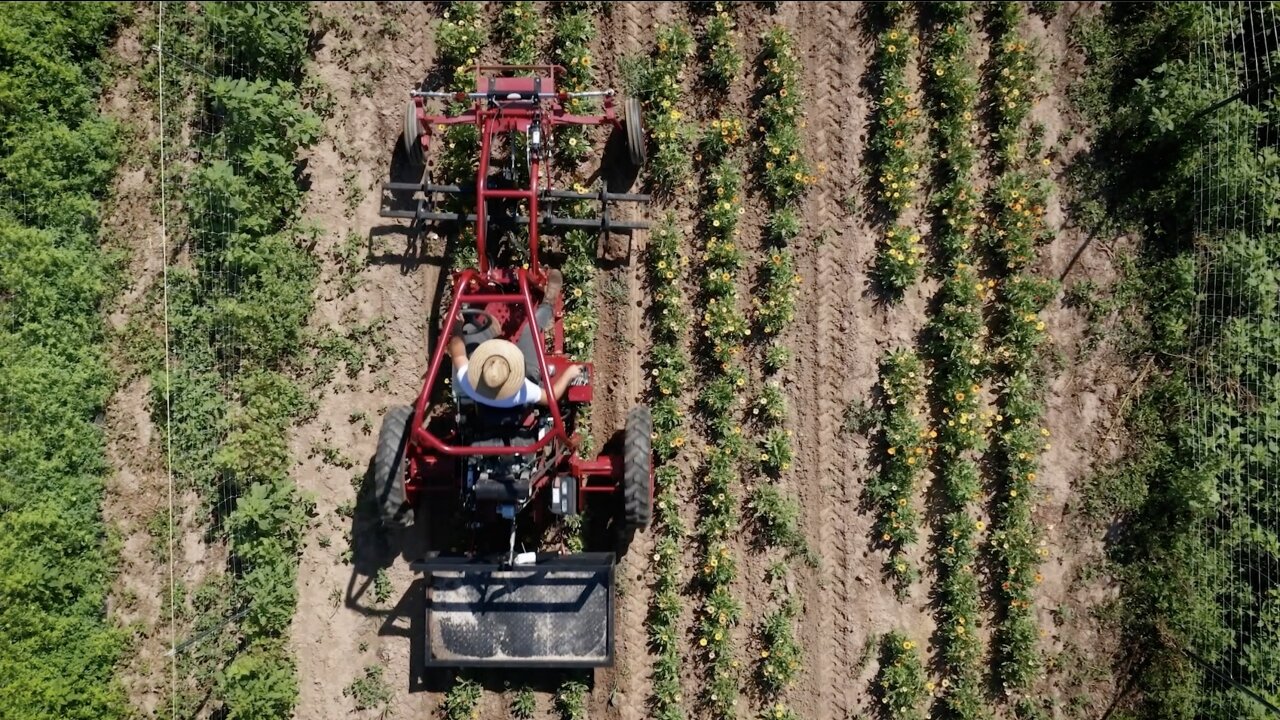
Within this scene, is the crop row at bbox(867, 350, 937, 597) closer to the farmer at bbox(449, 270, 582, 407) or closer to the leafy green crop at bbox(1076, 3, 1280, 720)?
the leafy green crop at bbox(1076, 3, 1280, 720)

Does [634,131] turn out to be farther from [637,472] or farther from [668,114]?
[637,472]

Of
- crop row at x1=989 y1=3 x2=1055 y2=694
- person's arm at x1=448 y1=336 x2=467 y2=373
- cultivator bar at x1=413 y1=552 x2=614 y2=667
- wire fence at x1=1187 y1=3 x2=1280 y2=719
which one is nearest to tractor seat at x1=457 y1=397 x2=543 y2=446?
person's arm at x1=448 y1=336 x2=467 y2=373

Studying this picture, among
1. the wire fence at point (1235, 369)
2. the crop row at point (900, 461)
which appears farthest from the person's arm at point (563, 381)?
the wire fence at point (1235, 369)

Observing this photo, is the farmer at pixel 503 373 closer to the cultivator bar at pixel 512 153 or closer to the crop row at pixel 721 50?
the cultivator bar at pixel 512 153

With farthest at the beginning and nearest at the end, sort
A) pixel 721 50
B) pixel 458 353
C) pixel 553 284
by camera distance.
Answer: pixel 721 50
pixel 553 284
pixel 458 353

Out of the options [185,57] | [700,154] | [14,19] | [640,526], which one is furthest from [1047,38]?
[14,19]

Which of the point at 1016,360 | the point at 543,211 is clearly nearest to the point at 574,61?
the point at 543,211
